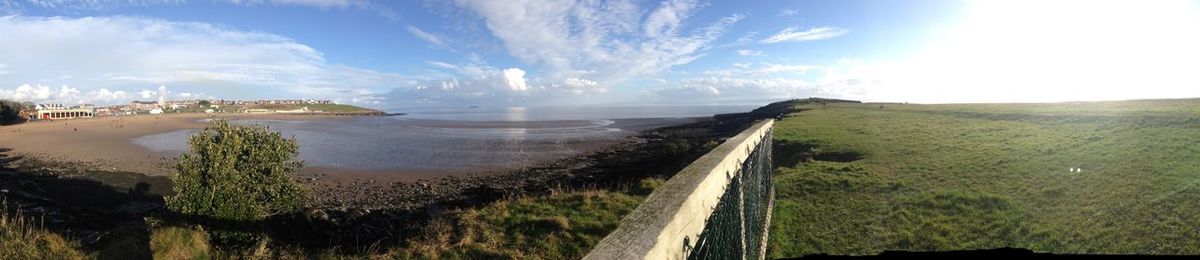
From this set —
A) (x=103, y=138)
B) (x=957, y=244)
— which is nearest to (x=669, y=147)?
(x=957, y=244)

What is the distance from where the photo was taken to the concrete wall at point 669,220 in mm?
1979

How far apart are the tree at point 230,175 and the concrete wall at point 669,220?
42.9 feet

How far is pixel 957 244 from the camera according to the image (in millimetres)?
11320

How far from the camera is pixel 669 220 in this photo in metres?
2.20

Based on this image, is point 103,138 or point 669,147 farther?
A: point 103,138

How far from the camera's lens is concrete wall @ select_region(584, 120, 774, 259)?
1979mm

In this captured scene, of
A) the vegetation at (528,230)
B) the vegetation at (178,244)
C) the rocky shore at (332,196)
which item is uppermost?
the vegetation at (178,244)

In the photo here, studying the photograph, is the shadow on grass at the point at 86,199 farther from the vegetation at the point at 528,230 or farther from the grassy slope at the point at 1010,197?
the grassy slope at the point at 1010,197

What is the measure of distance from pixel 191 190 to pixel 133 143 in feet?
193

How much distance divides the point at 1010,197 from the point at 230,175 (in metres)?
20.2

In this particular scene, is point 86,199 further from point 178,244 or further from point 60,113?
point 60,113

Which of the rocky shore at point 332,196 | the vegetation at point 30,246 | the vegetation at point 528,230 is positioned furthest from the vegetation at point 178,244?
the vegetation at point 528,230

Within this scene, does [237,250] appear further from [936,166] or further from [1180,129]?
[1180,129]

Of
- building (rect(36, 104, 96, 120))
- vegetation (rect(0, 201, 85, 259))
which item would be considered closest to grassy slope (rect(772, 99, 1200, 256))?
vegetation (rect(0, 201, 85, 259))
